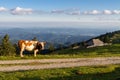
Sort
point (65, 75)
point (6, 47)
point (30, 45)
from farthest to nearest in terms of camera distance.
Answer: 1. point (6, 47)
2. point (30, 45)
3. point (65, 75)

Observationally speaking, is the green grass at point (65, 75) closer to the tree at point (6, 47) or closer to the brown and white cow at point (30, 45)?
the brown and white cow at point (30, 45)

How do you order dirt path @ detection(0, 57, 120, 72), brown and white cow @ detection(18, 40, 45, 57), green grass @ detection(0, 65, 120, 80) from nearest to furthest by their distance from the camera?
green grass @ detection(0, 65, 120, 80) < dirt path @ detection(0, 57, 120, 72) < brown and white cow @ detection(18, 40, 45, 57)

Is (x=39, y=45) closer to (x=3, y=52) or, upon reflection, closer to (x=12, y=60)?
(x=12, y=60)

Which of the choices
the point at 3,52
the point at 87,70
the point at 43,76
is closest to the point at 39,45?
the point at 87,70

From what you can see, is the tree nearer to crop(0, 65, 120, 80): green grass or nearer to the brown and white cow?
the brown and white cow

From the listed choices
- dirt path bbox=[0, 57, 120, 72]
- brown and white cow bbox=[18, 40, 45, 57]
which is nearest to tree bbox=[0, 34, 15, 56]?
brown and white cow bbox=[18, 40, 45, 57]

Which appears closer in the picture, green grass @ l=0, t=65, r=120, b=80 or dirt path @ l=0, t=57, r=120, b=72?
green grass @ l=0, t=65, r=120, b=80

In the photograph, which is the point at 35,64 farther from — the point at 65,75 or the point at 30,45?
the point at 30,45

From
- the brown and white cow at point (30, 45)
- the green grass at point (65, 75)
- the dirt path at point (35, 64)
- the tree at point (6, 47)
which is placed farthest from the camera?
the tree at point (6, 47)

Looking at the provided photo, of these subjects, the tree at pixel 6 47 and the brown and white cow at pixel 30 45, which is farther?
the tree at pixel 6 47

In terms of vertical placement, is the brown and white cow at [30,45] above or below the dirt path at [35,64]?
above

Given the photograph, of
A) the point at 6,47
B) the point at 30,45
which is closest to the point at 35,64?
the point at 30,45

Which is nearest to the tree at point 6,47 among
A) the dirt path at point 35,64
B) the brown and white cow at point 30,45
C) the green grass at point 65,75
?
the brown and white cow at point 30,45

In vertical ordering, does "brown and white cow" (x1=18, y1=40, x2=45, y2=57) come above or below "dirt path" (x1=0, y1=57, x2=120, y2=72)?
above
